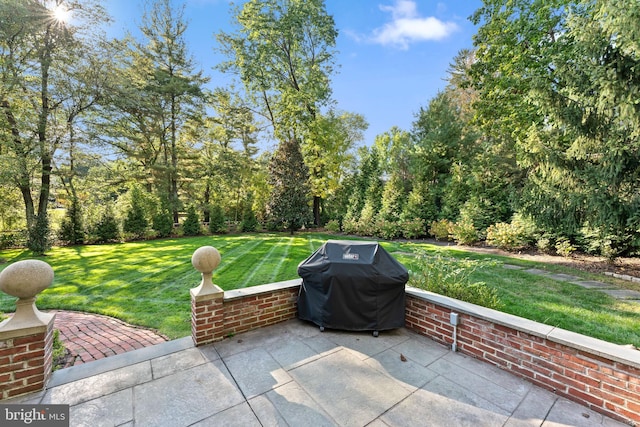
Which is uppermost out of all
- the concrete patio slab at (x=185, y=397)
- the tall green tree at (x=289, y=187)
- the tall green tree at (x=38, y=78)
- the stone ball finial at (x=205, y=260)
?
the tall green tree at (x=38, y=78)

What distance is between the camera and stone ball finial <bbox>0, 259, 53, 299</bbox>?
191cm

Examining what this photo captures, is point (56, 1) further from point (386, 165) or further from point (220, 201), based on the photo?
point (386, 165)

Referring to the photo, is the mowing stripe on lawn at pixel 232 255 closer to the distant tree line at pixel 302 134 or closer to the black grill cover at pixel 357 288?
the black grill cover at pixel 357 288

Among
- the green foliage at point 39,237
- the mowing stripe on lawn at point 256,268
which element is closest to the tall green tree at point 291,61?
the mowing stripe on lawn at point 256,268

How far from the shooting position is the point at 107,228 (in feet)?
36.8

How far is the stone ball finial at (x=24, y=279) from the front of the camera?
1.91 m

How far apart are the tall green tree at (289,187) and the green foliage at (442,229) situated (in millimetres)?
6172

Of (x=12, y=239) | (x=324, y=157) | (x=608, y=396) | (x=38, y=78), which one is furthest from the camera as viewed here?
(x=324, y=157)

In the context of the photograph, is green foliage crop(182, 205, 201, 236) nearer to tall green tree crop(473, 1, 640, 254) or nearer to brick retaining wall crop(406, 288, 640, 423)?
brick retaining wall crop(406, 288, 640, 423)

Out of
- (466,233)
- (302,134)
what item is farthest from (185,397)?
(302,134)

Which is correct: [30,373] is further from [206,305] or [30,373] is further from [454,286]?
[454,286]

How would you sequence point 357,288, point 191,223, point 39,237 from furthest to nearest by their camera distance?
point 191,223 < point 39,237 < point 357,288

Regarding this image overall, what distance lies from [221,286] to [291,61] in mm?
14805

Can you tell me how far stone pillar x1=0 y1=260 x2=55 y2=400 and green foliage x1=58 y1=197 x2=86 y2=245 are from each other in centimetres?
1153
